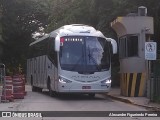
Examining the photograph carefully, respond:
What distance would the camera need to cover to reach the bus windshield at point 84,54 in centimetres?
2327

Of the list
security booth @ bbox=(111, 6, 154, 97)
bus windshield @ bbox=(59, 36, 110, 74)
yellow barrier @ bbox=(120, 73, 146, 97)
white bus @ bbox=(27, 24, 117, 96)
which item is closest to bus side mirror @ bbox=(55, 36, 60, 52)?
white bus @ bbox=(27, 24, 117, 96)

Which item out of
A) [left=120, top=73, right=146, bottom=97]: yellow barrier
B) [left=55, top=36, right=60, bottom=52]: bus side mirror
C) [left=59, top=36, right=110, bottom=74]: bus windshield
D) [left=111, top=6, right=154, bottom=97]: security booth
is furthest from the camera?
[left=111, top=6, right=154, bottom=97]: security booth

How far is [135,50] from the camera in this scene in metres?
25.3

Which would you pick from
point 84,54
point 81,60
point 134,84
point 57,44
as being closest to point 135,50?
point 134,84

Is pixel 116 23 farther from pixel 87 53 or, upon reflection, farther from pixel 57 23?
pixel 57 23

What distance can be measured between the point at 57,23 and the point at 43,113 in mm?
24993

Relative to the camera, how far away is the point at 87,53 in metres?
23.4

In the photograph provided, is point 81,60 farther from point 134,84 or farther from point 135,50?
point 135,50

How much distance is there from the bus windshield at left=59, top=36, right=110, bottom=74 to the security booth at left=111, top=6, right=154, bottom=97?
1606 millimetres

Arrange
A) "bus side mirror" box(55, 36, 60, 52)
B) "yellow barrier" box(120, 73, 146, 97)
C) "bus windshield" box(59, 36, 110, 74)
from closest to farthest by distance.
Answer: "bus side mirror" box(55, 36, 60, 52) < "bus windshield" box(59, 36, 110, 74) < "yellow barrier" box(120, 73, 146, 97)

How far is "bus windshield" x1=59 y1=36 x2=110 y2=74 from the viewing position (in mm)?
23266

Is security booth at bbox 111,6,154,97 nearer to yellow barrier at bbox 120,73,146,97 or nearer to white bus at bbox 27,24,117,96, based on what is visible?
yellow barrier at bbox 120,73,146,97

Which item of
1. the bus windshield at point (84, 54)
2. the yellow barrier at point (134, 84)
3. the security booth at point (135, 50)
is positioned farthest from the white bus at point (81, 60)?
the security booth at point (135, 50)

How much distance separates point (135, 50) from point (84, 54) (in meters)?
3.37
